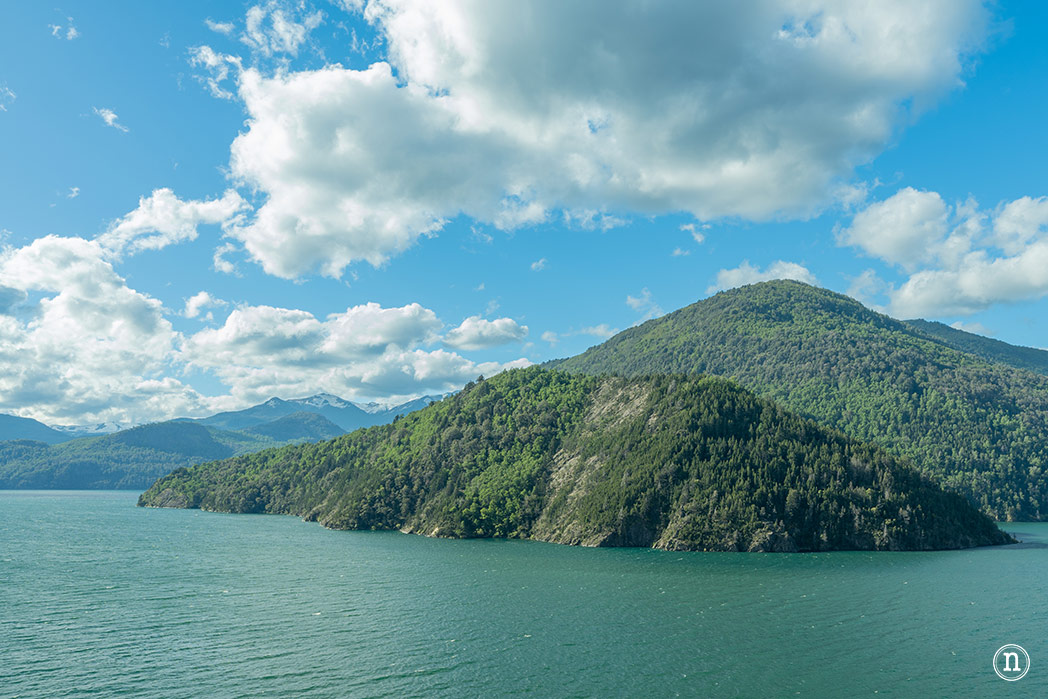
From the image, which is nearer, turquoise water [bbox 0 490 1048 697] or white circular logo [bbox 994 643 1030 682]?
turquoise water [bbox 0 490 1048 697]

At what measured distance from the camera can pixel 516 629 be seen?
10350cm

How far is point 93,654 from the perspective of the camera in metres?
88.9

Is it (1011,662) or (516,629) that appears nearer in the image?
(1011,662)

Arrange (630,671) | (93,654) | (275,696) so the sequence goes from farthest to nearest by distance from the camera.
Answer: (93,654) → (630,671) → (275,696)

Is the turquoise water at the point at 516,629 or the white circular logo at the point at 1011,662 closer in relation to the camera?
the turquoise water at the point at 516,629

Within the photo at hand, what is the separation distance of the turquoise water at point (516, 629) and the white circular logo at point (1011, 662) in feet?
4.31

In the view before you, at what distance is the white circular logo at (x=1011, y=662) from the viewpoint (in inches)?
3235

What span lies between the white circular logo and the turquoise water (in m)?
1.32

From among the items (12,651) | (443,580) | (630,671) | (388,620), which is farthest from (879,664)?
(12,651)

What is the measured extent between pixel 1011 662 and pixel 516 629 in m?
69.9

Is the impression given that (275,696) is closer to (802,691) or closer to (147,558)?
(802,691)

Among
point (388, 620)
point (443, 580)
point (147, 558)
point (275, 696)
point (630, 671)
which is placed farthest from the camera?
point (147, 558)

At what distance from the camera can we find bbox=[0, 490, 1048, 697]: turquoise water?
78500mm

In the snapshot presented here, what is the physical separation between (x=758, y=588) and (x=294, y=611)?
3751 inches
